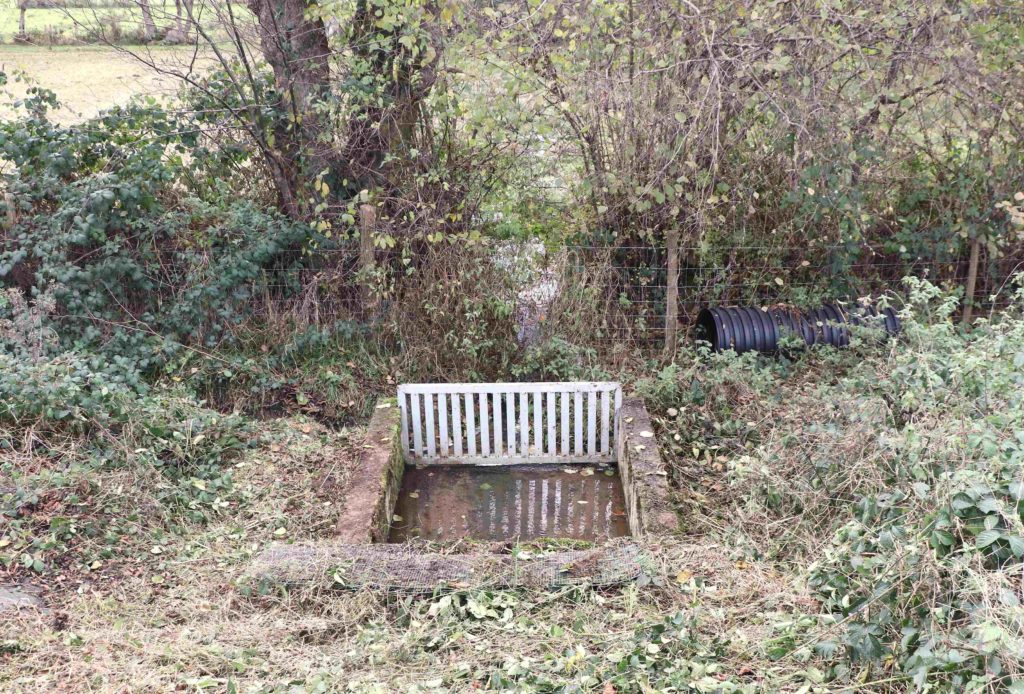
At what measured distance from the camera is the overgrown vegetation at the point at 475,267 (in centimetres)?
500

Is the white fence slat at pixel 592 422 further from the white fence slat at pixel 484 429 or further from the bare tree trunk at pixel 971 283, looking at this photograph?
the bare tree trunk at pixel 971 283

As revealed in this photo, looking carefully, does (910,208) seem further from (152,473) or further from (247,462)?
(152,473)

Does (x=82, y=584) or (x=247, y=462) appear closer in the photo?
(x=82, y=584)

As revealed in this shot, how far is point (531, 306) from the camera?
8.09 metres

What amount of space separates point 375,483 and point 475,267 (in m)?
2.68

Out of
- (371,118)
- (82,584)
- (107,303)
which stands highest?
(371,118)

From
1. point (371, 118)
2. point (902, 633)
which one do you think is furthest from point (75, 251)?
point (902, 633)

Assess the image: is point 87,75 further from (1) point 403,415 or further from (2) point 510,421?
(2) point 510,421

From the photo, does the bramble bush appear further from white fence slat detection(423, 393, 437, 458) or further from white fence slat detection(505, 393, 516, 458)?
white fence slat detection(423, 393, 437, 458)

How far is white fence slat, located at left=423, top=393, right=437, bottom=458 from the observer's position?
7.18 metres

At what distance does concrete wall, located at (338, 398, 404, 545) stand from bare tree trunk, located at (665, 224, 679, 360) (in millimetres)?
2806

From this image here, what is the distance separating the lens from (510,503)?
6.70 meters

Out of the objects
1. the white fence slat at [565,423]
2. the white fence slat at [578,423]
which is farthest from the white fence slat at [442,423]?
the white fence slat at [578,423]

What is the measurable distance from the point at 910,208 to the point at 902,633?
6136 millimetres
